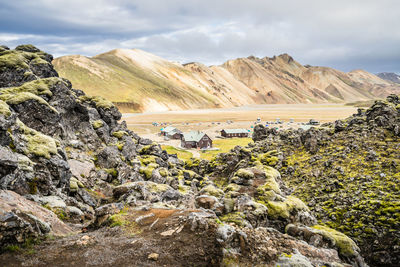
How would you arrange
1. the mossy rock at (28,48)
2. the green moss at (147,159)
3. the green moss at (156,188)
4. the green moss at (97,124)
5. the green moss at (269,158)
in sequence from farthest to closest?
the mossy rock at (28,48), the green moss at (147,159), the green moss at (97,124), the green moss at (269,158), the green moss at (156,188)

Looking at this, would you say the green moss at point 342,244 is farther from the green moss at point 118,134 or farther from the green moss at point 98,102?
the green moss at point 98,102

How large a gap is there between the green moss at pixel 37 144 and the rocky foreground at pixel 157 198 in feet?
0.38

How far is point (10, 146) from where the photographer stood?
24.3 metres

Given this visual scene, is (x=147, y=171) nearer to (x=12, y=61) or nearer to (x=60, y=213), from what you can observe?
(x=60, y=213)

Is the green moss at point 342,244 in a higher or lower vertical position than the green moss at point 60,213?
lower

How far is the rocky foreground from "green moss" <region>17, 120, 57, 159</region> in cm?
12

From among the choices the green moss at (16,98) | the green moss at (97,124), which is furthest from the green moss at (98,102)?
the green moss at (16,98)

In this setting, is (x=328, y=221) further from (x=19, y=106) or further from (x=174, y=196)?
(x=19, y=106)

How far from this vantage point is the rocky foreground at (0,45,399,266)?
1508cm

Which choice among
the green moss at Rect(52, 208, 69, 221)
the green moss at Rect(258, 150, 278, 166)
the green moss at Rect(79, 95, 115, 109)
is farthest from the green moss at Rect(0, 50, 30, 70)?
the green moss at Rect(258, 150, 278, 166)

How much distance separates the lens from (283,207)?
25.7 meters

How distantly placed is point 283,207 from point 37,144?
28559 mm

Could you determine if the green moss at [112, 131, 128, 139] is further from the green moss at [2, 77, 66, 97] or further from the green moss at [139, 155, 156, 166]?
the green moss at [2, 77, 66, 97]

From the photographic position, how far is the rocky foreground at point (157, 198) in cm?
1508
